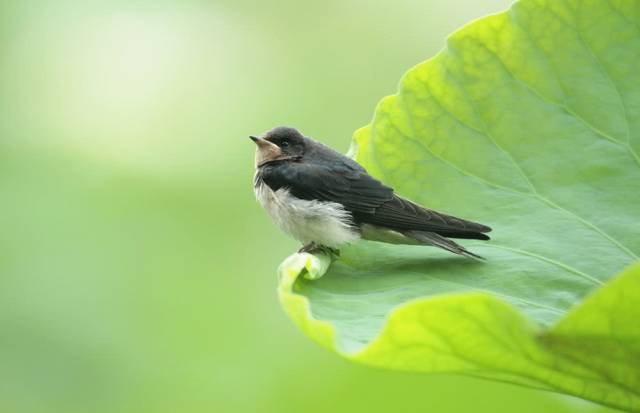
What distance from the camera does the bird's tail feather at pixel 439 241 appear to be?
2727mm

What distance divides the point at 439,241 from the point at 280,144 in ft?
5.58

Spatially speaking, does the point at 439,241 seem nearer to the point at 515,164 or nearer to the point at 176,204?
the point at 515,164

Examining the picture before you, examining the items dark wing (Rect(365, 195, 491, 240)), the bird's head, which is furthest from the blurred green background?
dark wing (Rect(365, 195, 491, 240))

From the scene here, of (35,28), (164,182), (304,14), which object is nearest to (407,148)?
(164,182)

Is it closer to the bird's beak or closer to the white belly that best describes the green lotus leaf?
Answer: the white belly

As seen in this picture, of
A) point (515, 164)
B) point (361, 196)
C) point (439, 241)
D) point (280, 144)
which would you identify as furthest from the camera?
point (280, 144)

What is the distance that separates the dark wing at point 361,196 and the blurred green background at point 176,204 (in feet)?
0.58

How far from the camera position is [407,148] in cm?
299

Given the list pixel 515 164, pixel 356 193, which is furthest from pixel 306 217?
pixel 515 164

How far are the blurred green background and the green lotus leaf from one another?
0.28m

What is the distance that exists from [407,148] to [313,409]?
0.74m

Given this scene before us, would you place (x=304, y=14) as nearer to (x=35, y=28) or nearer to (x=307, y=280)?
(x=35, y=28)

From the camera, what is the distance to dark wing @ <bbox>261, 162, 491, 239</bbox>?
2.93 m

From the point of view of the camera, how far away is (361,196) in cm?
370
